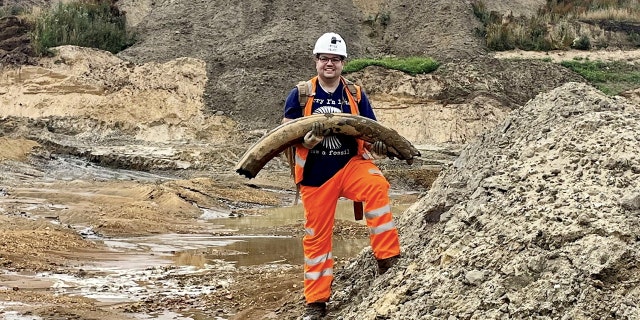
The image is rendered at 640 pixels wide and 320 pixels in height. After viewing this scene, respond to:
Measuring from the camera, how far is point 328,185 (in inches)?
175

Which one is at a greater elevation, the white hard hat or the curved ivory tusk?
the white hard hat

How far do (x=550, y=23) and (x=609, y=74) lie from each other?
485 cm

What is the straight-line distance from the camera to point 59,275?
23.4 feet

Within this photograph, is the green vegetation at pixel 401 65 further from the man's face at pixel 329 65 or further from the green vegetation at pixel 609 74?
the man's face at pixel 329 65

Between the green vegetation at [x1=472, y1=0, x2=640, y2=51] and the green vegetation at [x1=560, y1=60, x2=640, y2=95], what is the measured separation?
176cm

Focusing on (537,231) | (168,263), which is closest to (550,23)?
(168,263)

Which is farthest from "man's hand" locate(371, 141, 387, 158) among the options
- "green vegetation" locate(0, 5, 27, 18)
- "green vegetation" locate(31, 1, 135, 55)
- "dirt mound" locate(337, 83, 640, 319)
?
"green vegetation" locate(0, 5, 27, 18)

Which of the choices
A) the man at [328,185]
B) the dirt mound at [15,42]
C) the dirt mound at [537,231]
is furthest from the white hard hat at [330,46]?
the dirt mound at [15,42]

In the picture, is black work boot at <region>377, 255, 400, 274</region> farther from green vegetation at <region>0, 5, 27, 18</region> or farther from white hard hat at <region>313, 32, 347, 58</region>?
green vegetation at <region>0, 5, 27, 18</region>

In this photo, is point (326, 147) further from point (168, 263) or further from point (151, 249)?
point (151, 249)

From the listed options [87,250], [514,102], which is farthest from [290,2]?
[87,250]

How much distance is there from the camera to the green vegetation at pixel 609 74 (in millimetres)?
24703

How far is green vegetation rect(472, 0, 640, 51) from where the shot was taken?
92.8ft

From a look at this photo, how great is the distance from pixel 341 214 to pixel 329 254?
9.19 metres
